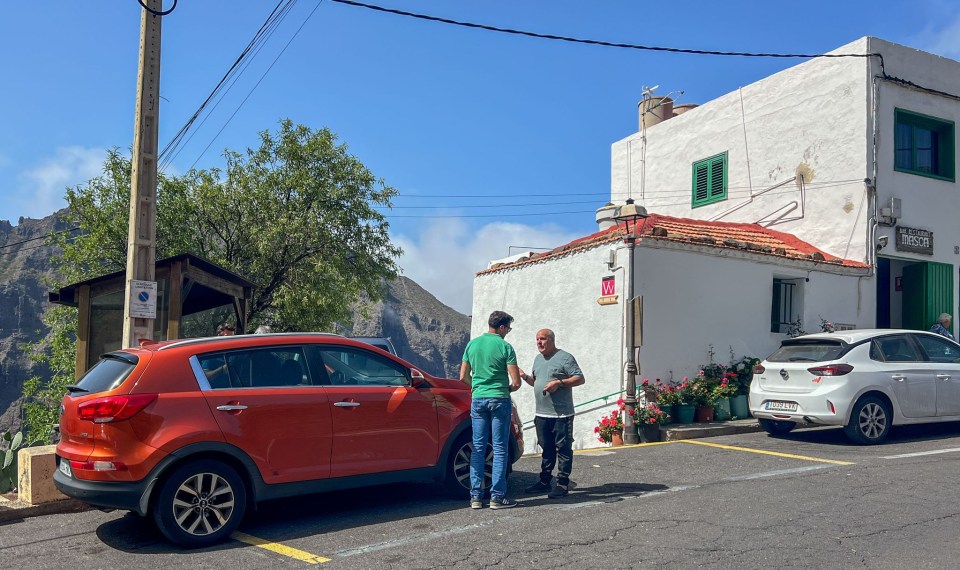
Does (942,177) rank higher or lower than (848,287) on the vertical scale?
higher

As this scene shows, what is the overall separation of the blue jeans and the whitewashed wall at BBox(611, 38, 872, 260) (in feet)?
37.4

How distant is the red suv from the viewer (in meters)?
5.61

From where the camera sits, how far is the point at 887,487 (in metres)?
7.47

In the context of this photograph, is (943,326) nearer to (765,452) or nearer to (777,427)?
(777,427)

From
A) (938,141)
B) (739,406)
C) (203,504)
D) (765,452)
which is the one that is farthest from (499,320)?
(938,141)

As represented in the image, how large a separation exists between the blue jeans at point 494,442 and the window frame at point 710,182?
13.9 meters

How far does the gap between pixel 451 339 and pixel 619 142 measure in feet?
549

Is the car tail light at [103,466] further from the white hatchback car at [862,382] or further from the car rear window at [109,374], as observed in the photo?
the white hatchback car at [862,382]

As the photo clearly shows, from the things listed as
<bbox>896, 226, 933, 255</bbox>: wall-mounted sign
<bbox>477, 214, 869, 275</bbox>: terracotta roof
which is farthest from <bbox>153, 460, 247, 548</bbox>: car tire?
<bbox>896, 226, 933, 255</bbox>: wall-mounted sign

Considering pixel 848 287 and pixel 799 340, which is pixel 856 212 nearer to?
pixel 848 287

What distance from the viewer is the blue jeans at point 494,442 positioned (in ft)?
22.1

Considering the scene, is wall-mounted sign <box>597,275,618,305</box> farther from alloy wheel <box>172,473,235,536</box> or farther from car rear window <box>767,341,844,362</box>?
alloy wheel <box>172,473,235,536</box>

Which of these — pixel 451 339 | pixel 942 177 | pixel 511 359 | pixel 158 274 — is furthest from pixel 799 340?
pixel 451 339

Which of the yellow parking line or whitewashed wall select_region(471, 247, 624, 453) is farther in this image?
whitewashed wall select_region(471, 247, 624, 453)
